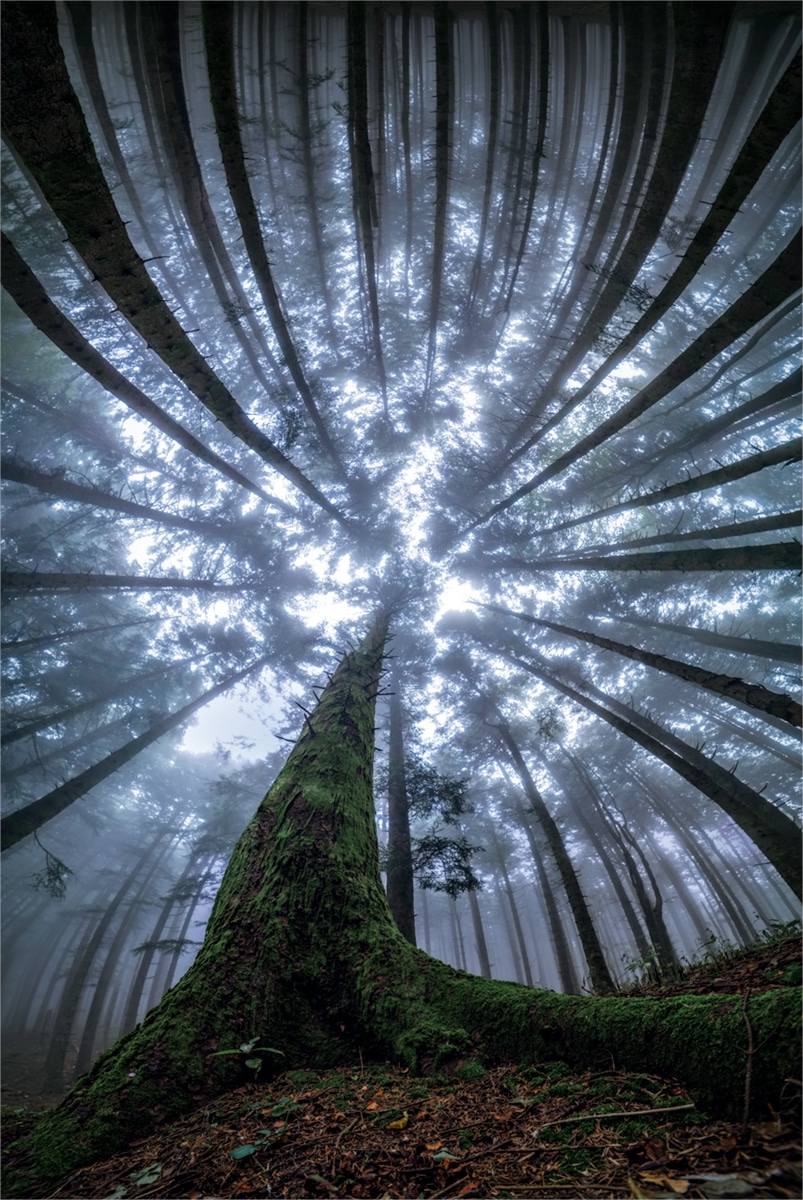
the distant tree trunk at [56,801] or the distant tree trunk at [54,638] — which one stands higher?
the distant tree trunk at [54,638]

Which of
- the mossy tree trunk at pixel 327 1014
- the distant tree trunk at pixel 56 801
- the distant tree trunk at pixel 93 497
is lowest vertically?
the mossy tree trunk at pixel 327 1014

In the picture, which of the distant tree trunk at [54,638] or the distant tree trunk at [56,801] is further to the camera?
the distant tree trunk at [54,638]

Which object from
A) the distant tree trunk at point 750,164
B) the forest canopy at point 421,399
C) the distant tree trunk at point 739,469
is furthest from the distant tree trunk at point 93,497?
the distant tree trunk at point 750,164

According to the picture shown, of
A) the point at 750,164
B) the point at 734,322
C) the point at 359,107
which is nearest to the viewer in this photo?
the point at 750,164

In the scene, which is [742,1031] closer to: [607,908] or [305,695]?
[305,695]

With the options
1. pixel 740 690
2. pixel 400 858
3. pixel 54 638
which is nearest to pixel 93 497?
pixel 54 638

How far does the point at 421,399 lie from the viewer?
1336cm

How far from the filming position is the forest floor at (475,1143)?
157 centimetres

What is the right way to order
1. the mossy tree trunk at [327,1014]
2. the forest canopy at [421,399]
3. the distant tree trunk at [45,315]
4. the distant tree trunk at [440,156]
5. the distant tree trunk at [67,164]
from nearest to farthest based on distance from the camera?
the mossy tree trunk at [327,1014]
the distant tree trunk at [67,164]
the distant tree trunk at [45,315]
the distant tree trunk at [440,156]
the forest canopy at [421,399]

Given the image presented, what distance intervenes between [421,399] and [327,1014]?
43.1ft

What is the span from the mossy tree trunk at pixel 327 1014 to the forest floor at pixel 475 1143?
0.15m

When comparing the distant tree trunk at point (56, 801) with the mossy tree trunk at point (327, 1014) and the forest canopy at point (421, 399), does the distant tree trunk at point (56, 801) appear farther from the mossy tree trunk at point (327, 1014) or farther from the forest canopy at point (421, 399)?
the mossy tree trunk at point (327, 1014)

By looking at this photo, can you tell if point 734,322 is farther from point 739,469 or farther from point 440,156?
point 440,156

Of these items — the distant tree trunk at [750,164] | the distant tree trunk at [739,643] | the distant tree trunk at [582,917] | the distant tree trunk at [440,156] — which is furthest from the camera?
the distant tree trunk at [739,643]
